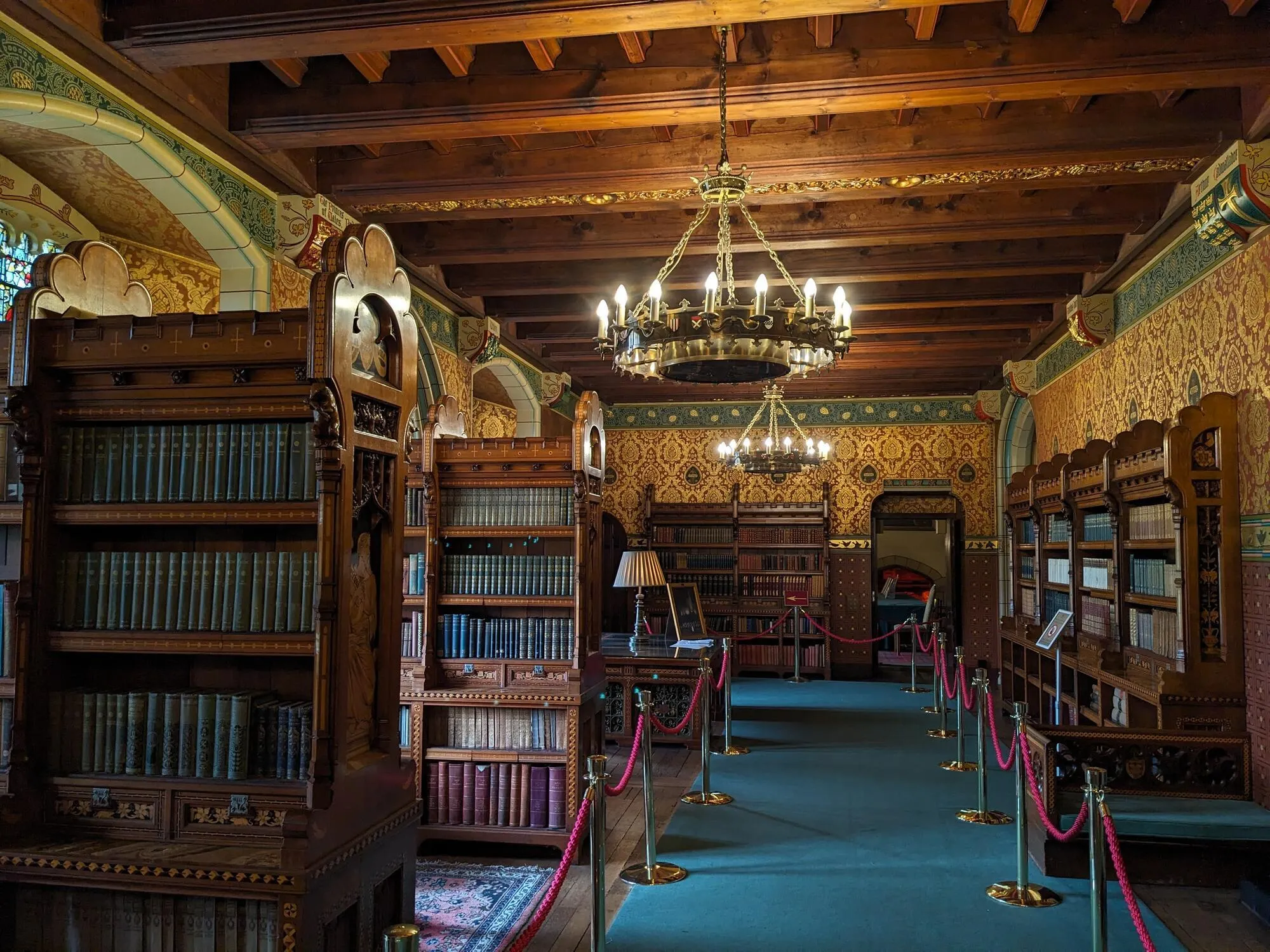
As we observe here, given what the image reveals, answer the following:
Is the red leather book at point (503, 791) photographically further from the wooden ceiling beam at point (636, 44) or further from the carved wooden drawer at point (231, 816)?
the wooden ceiling beam at point (636, 44)

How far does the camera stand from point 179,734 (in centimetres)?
346

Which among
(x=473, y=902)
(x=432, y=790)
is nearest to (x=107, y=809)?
(x=473, y=902)

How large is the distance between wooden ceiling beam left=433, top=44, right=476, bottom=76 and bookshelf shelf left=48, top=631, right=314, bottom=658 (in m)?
3.02

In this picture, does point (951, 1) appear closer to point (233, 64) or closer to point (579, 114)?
point (579, 114)

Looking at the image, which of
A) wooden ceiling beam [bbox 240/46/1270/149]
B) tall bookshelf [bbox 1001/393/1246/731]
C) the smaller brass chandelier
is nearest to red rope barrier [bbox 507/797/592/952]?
wooden ceiling beam [bbox 240/46/1270/149]

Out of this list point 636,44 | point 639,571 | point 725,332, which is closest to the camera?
point 725,332

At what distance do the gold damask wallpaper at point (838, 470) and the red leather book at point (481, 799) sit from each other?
940 centimetres

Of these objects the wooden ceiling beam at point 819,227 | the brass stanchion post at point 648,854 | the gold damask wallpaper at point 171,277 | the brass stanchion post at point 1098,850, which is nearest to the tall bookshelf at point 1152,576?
the wooden ceiling beam at point 819,227

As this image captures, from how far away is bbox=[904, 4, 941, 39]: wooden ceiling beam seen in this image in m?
4.38

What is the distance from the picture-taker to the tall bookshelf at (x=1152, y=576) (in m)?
5.78

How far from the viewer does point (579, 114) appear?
16.6 feet

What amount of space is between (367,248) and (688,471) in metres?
12.0

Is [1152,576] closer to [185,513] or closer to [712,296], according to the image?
[712,296]

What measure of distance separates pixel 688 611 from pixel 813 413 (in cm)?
500
